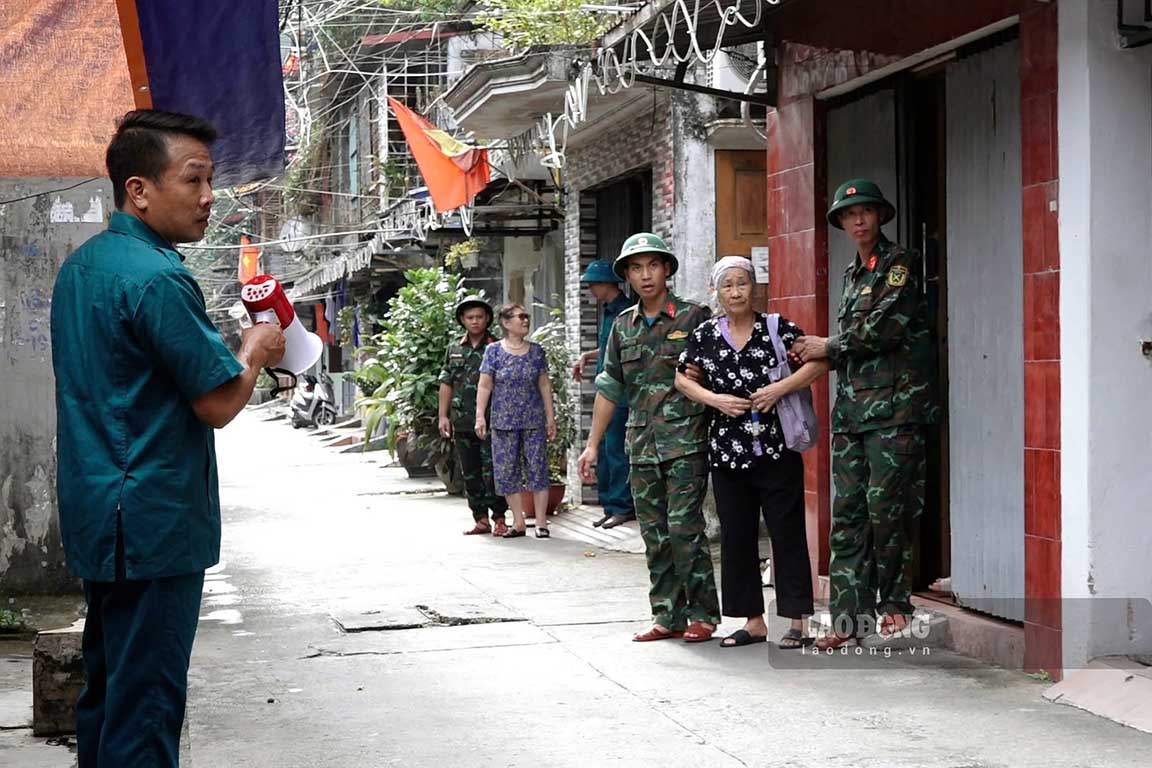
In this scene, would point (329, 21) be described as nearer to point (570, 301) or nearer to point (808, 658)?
point (570, 301)

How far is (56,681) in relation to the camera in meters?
5.50

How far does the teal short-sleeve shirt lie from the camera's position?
134 inches

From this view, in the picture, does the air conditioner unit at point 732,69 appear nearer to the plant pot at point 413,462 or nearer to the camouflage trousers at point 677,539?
the camouflage trousers at point 677,539

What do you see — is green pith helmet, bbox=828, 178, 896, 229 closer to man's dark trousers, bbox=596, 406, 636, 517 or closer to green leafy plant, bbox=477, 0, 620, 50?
green leafy plant, bbox=477, 0, 620, 50

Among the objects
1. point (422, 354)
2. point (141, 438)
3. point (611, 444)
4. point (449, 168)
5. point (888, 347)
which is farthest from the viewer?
point (422, 354)

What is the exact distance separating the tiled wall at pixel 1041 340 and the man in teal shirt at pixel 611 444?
224 inches

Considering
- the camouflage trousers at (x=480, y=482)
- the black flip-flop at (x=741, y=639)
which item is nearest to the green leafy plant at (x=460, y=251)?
the camouflage trousers at (x=480, y=482)

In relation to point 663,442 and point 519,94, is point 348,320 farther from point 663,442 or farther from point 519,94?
point 663,442

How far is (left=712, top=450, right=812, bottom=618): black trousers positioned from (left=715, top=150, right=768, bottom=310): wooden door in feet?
16.3

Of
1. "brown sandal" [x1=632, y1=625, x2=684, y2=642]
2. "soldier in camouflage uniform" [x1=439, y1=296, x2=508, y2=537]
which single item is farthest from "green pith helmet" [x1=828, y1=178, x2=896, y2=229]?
"soldier in camouflage uniform" [x1=439, y1=296, x2=508, y2=537]

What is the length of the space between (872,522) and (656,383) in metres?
1.29

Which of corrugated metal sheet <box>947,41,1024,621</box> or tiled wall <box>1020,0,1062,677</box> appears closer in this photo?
tiled wall <box>1020,0,1062,677</box>

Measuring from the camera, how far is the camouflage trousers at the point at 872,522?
258 inches
